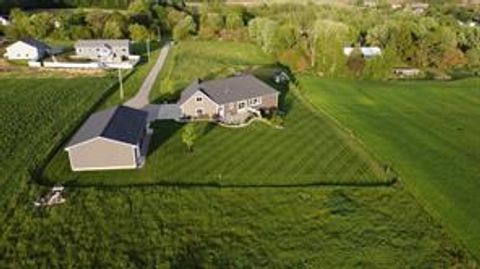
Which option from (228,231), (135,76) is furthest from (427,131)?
(135,76)

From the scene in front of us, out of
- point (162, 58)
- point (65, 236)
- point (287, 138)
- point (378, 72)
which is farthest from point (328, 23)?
point (65, 236)

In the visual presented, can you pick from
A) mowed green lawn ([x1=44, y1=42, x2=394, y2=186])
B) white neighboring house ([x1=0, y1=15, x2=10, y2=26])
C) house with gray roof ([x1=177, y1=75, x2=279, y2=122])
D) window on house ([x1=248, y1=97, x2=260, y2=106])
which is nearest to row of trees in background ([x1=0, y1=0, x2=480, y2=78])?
Result: white neighboring house ([x1=0, y1=15, x2=10, y2=26])

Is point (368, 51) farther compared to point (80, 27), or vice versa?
point (80, 27)

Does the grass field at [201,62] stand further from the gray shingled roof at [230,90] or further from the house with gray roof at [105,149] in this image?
the house with gray roof at [105,149]

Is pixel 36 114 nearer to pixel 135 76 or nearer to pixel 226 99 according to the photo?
pixel 226 99

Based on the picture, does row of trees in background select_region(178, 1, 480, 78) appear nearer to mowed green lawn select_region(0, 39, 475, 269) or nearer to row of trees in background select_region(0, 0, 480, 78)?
row of trees in background select_region(0, 0, 480, 78)

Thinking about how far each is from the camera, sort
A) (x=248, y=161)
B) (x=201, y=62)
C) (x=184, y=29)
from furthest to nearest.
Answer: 1. (x=184, y=29)
2. (x=201, y=62)
3. (x=248, y=161)
